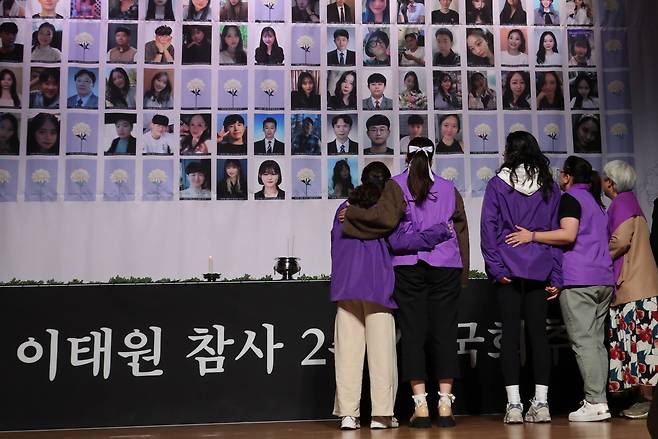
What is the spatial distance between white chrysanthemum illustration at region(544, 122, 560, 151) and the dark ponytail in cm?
234

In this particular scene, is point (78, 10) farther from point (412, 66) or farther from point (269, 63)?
point (412, 66)

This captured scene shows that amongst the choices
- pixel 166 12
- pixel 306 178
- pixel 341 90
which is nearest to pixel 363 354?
pixel 306 178

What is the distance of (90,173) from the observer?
562cm

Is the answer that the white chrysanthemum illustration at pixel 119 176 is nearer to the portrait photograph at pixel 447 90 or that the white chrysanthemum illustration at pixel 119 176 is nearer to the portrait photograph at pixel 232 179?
the portrait photograph at pixel 232 179

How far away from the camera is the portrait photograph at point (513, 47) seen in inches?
237

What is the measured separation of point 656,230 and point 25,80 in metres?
4.06

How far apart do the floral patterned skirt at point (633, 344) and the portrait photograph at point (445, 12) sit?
2640 mm

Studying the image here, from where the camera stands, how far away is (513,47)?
19.8 ft

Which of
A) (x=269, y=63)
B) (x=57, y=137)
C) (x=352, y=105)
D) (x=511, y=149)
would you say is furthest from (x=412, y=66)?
(x=57, y=137)

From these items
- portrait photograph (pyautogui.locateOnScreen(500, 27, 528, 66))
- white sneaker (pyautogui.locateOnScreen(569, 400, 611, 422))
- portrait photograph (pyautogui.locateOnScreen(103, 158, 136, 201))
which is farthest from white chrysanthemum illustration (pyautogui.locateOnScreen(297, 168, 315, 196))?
white sneaker (pyautogui.locateOnScreen(569, 400, 611, 422))

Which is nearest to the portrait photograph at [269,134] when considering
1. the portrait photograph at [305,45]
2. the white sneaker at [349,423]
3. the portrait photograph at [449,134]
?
the portrait photograph at [305,45]

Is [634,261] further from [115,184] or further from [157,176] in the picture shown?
[115,184]

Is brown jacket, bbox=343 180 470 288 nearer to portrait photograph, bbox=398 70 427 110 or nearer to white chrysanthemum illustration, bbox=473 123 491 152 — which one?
portrait photograph, bbox=398 70 427 110

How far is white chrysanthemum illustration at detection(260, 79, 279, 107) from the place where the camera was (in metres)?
5.79
